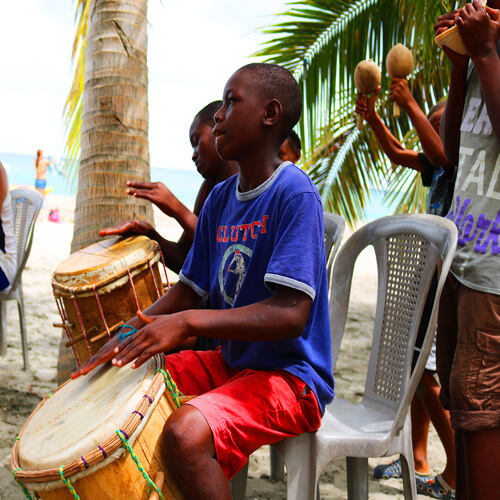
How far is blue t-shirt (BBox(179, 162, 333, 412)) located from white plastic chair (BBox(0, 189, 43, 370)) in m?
2.34

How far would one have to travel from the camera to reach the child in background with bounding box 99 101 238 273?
2.40 m

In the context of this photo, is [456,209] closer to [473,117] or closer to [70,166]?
[473,117]

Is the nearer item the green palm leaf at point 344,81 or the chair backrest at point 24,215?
the chair backrest at point 24,215

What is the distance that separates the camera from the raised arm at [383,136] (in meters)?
2.86

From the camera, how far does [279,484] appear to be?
2.56 metres

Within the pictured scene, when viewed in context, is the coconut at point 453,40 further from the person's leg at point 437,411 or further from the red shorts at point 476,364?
the person's leg at point 437,411

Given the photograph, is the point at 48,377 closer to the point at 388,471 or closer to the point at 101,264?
the point at 101,264

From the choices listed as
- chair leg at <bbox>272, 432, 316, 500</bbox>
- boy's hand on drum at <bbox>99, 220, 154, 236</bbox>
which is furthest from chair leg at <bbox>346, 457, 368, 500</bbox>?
boy's hand on drum at <bbox>99, 220, 154, 236</bbox>

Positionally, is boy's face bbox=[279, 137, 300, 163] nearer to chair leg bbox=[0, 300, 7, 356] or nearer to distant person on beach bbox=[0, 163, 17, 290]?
distant person on beach bbox=[0, 163, 17, 290]

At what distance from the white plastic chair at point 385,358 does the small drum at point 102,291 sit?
2.41 feet

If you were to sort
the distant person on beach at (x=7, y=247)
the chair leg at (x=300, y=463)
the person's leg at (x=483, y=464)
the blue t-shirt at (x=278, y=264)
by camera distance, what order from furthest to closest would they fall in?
the distant person on beach at (x=7, y=247)
the person's leg at (x=483, y=464)
the chair leg at (x=300, y=463)
the blue t-shirt at (x=278, y=264)

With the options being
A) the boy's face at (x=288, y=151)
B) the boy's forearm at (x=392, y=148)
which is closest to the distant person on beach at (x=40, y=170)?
the boy's face at (x=288, y=151)

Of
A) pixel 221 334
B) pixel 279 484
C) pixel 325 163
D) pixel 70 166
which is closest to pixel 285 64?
pixel 325 163

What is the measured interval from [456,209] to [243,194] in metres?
0.75
